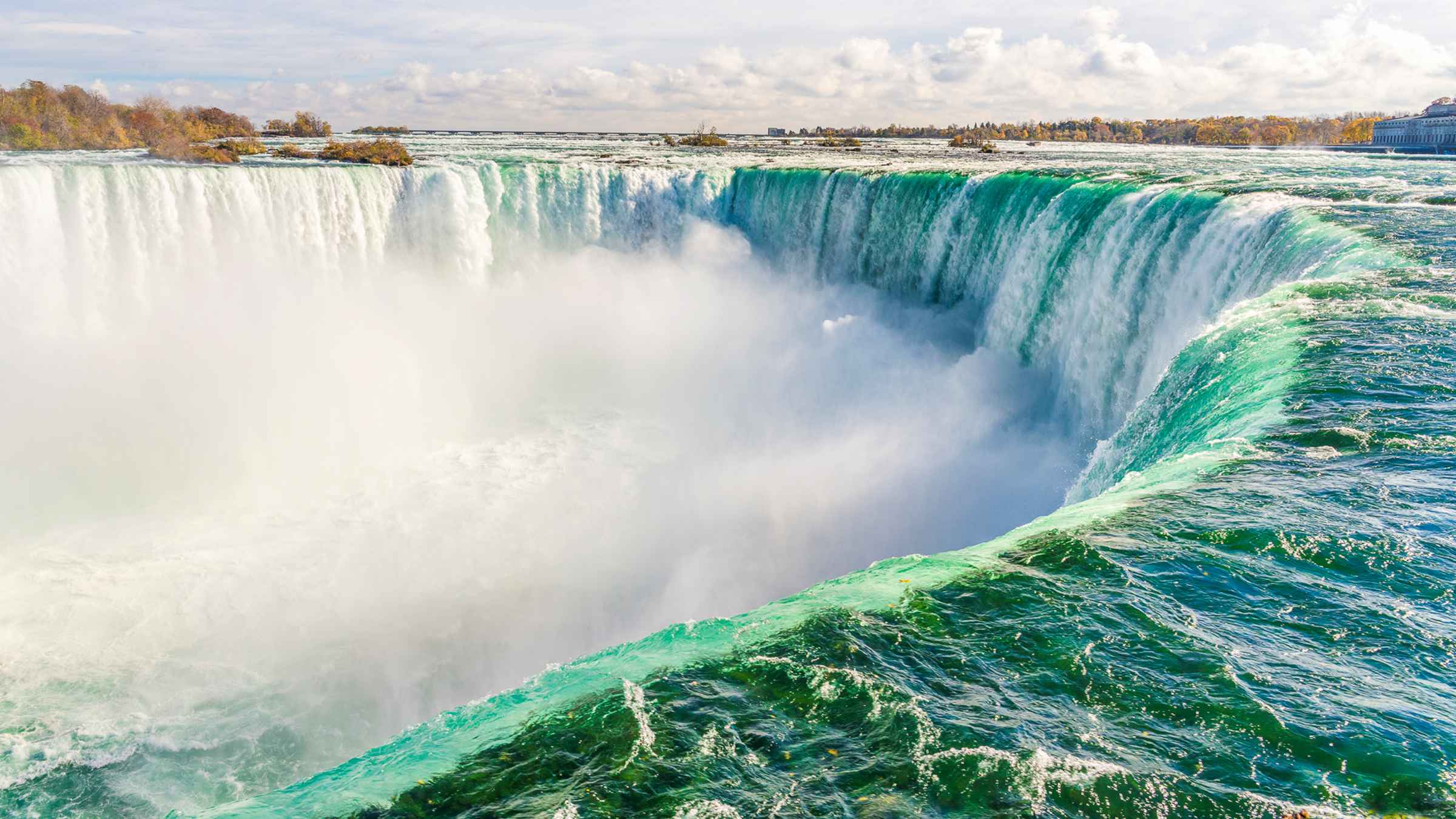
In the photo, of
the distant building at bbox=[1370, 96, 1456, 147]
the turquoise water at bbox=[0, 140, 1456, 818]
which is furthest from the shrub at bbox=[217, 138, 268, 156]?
the distant building at bbox=[1370, 96, 1456, 147]

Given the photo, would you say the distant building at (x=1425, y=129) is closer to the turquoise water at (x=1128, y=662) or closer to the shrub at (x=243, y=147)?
the turquoise water at (x=1128, y=662)

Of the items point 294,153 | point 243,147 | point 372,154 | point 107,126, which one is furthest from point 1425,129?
point 107,126

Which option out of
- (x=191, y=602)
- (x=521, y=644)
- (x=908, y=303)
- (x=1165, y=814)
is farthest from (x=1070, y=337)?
(x=191, y=602)

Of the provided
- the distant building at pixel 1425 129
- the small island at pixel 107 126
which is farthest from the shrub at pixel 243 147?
the distant building at pixel 1425 129

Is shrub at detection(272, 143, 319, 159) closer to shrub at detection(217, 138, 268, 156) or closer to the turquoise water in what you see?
shrub at detection(217, 138, 268, 156)

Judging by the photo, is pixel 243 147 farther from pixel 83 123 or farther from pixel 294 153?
pixel 83 123

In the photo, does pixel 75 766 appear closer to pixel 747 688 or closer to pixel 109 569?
pixel 109 569

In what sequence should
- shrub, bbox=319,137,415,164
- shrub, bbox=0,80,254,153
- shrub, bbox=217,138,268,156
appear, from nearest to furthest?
shrub, bbox=319,137,415,164
shrub, bbox=217,138,268,156
shrub, bbox=0,80,254,153
